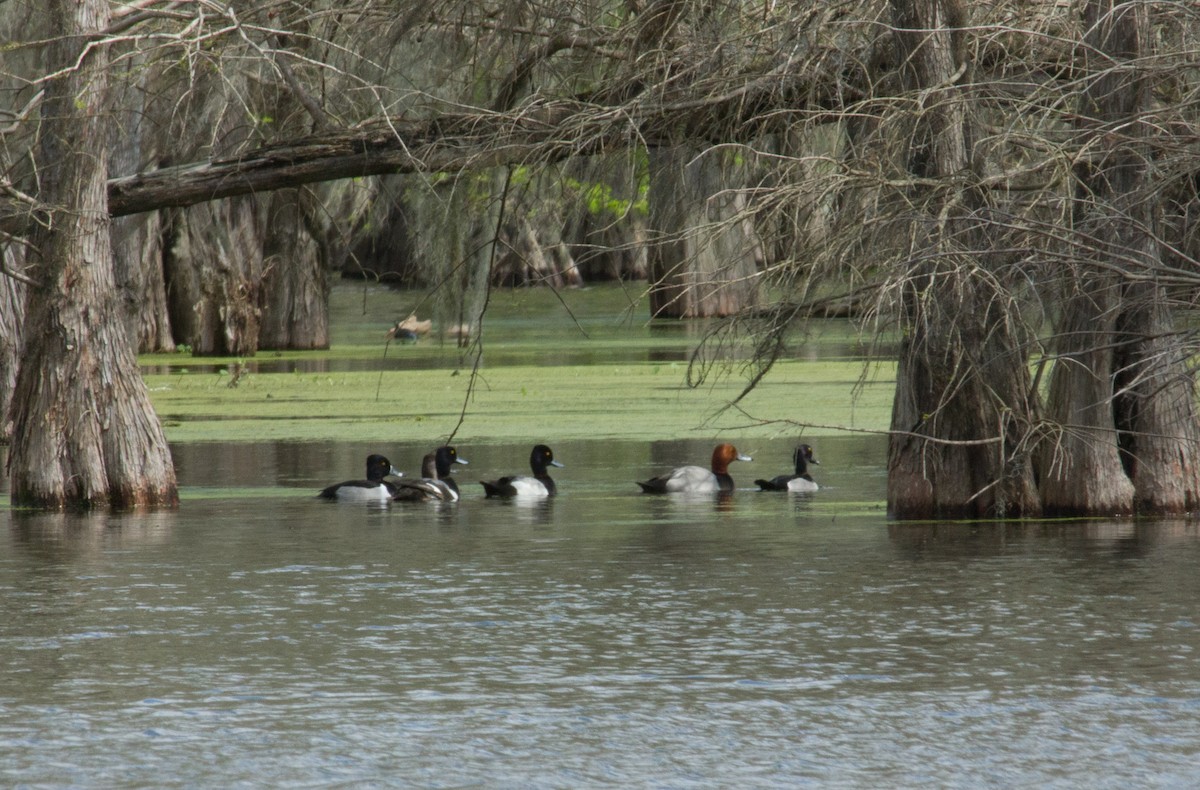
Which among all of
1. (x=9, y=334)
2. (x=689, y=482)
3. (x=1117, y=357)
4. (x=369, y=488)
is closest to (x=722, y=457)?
(x=689, y=482)

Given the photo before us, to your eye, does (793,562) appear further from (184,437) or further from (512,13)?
(184,437)

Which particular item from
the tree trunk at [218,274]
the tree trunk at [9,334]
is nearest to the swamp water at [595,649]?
the tree trunk at [9,334]

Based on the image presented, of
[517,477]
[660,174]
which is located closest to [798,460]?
[517,477]

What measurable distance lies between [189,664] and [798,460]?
8363 millimetres

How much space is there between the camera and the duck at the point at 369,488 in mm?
14711

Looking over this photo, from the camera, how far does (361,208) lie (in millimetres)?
28828

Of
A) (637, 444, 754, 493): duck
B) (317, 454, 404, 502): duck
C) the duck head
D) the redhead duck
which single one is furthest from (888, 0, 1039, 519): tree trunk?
(317, 454, 404, 502): duck

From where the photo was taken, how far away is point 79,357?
1380 cm

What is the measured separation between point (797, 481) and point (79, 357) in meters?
5.36

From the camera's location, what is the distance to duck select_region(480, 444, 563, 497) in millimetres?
14859

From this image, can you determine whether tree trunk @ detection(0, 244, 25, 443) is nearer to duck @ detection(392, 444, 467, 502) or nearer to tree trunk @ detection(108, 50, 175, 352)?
tree trunk @ detection(108, 50, 175, 352)

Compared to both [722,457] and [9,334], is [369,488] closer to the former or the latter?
[722,457]

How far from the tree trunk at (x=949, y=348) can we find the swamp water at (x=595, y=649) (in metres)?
0.34

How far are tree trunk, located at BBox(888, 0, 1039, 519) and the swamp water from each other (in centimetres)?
34
